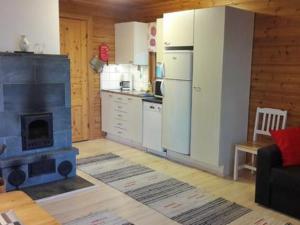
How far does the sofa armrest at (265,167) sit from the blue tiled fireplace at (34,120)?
2.24 m

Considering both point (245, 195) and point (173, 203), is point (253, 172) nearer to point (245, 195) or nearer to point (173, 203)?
point (245, 195)

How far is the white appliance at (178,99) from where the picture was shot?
4248mm

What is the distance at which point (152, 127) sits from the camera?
16.2 ft

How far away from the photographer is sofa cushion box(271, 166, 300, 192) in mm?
2879

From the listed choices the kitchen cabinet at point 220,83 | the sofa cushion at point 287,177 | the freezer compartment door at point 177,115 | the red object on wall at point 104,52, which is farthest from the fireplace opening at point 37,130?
the sofa cushion at point 287,177

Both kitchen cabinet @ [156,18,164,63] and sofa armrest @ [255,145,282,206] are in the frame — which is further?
kitchen cabinet @ [156,18,164,63]

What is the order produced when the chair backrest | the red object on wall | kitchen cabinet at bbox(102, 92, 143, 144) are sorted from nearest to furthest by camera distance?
1. the chair backrest
2. kitchen cabinet at bbox(102, 92, 143, 144)
3. the red object on wall

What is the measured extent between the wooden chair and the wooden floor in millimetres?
230

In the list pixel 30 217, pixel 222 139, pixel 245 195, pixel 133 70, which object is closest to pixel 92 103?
A: pixel 133 70

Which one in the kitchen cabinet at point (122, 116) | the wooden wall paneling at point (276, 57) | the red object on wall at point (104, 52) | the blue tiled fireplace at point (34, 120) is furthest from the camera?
the red object on wall at point (104, 52)

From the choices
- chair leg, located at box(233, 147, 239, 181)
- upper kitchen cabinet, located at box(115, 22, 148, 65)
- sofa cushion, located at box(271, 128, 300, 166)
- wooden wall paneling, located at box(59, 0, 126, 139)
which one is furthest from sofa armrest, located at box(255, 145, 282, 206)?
wooden wall paneling, located at box(59, 0, 126, 139)

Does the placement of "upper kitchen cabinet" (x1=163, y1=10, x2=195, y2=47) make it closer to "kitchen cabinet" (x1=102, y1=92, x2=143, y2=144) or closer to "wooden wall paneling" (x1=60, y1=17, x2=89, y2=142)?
"kitchen cabinet" (x1=102, y1=92, x2=143, y2=144)

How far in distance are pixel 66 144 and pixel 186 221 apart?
1.87 m

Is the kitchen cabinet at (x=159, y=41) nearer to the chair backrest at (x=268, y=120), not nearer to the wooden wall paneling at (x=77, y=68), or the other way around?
the wooden wall paneling at (x=77, y=68)
